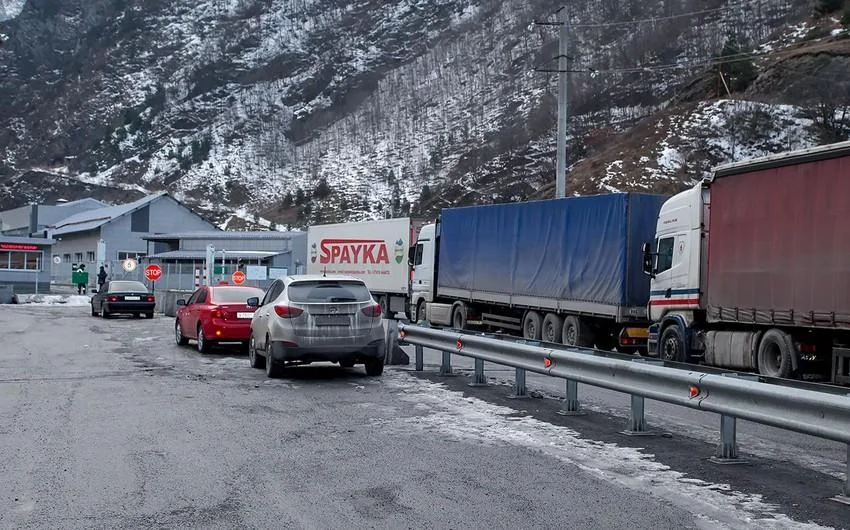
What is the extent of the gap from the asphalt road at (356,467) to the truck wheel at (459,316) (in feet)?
44.2

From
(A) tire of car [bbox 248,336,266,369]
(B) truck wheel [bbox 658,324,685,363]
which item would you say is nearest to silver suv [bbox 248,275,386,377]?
(A) tire of car [bbox 248,336,266,369]

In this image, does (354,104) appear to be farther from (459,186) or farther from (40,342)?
(40,342)

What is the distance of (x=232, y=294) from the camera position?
20.0 meters

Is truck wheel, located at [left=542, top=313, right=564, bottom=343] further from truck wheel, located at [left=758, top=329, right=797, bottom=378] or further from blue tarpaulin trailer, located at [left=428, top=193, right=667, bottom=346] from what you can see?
truck wheel, located at [left=758, top=329, right=797, bottom=378]

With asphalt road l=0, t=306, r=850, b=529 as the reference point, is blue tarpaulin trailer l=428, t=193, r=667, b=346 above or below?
above

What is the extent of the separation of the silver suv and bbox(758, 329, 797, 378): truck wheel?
19.0 feet

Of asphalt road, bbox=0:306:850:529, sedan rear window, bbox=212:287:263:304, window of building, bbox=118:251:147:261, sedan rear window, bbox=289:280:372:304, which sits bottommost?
asphalt road, bbox=0:306:850:529

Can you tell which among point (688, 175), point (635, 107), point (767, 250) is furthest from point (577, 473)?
point (635, 107)

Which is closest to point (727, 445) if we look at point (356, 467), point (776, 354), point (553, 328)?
point (356, 467)

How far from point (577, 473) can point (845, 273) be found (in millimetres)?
6886

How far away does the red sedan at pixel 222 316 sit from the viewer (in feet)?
63.6

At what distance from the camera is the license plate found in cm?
1408

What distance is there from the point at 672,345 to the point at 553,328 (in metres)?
5.31

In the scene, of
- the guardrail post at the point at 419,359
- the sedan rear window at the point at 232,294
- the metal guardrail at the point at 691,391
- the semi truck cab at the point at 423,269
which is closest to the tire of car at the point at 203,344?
the sedan rear window at the point at 232,294
